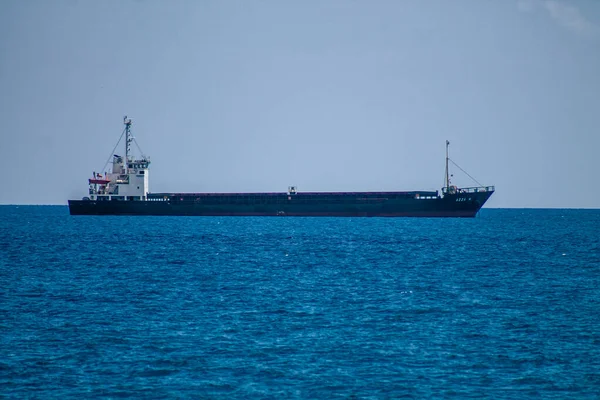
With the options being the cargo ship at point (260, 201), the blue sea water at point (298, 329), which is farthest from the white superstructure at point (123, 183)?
the blue sea water at point (298, 329)

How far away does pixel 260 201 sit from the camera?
388 feet

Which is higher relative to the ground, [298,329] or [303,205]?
[303,205]

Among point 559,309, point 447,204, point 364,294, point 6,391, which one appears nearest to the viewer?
point 6,391

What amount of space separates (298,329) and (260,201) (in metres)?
93.5

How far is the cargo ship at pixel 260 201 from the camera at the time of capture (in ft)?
356

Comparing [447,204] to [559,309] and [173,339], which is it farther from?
[173,339]

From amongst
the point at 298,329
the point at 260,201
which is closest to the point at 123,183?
the point at 260,201

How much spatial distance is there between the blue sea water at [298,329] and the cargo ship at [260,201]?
59.1 m

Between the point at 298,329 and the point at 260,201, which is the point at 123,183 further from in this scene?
the point at 298,329

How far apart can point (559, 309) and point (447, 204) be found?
79.7m

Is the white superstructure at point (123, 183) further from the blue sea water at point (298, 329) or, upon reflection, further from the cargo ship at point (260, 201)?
the blue sea water at point (298, 329)

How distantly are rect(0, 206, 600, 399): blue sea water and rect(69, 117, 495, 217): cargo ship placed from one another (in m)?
59.1

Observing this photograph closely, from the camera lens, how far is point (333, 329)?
2509cm

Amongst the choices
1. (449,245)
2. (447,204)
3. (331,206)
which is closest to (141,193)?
(331,206)
